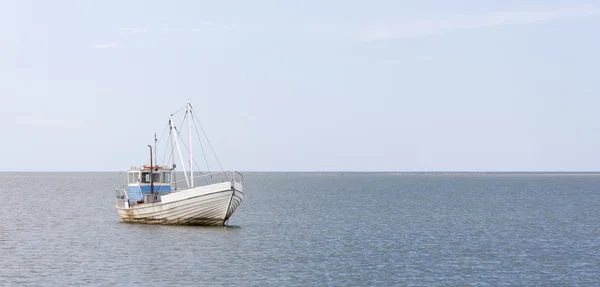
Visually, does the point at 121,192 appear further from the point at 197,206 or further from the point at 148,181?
the point at 197,206

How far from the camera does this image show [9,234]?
6144cm

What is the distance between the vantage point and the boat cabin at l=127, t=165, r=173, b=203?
63.0m

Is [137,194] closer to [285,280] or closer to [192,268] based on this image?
[192,268]

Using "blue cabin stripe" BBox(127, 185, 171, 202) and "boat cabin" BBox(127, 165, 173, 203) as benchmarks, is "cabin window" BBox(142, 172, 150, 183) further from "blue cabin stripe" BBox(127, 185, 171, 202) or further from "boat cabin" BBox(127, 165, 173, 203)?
"blue cabin stripe" BBox(127, 185, 171, 202)

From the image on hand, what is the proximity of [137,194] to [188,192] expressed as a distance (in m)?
7.77

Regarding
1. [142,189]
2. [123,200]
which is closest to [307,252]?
[142,189]

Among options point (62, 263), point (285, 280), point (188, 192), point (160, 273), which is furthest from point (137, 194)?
point (285, 280)

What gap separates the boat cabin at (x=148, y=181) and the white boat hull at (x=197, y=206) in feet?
6.34

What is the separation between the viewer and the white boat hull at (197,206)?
5756 cm

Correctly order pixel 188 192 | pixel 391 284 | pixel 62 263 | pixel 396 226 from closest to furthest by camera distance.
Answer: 1. pixel 391 284
2. pixel 62 263
3. pixel 188 192
4. pixel 396 226

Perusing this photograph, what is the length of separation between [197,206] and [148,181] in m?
6.91

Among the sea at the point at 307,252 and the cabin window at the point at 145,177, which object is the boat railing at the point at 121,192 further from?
the sea at the point at 307,252

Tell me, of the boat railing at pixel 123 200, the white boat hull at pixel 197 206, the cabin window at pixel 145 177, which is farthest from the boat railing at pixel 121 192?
the white boat hull at pixel 197 206

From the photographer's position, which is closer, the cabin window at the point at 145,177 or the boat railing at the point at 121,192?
the boat railing at the point at 121,192
